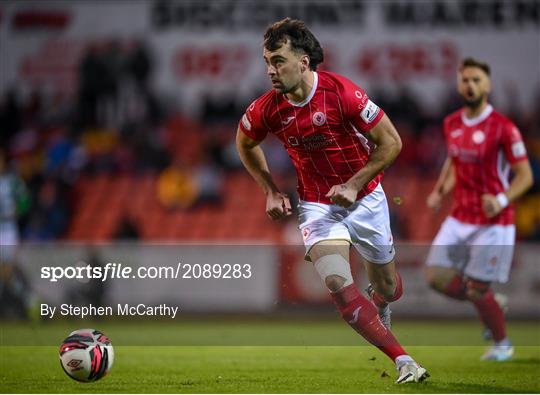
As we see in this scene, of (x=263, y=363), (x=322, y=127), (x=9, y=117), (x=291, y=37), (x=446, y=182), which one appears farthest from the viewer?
(x=9, y=117)

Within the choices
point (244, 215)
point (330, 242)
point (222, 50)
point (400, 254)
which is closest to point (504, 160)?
point (330, 242)

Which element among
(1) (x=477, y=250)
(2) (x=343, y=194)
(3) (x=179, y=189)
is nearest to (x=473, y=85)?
(1) (x=477, y=250)

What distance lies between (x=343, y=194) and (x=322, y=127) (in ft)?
1.91

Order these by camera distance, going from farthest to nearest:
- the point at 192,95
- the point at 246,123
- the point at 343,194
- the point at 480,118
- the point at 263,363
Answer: the point at 192,95 → the point at 480,118 → the point at 263,363 → the point at 246,123 → the point at 343,194

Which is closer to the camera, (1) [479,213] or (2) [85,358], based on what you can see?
(2) [85,358]

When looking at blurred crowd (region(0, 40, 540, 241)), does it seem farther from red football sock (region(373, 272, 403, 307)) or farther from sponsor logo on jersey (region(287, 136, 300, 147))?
sponsor logo on jersey (region(287, 136, 300, 147))

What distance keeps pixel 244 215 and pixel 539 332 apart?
24.7 feet

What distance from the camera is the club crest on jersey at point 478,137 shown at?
868cm

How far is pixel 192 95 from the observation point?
20625 millimetres

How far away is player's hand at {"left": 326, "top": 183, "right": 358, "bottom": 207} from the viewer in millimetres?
6223

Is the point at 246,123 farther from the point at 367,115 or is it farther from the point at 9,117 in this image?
the point at 9,117

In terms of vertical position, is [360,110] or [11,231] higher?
[360,110]

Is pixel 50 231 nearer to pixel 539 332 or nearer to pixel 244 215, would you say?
pixel 244 215

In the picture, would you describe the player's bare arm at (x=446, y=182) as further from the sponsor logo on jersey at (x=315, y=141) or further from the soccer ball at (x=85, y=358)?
the soccer ball at (x=85, y=358)
